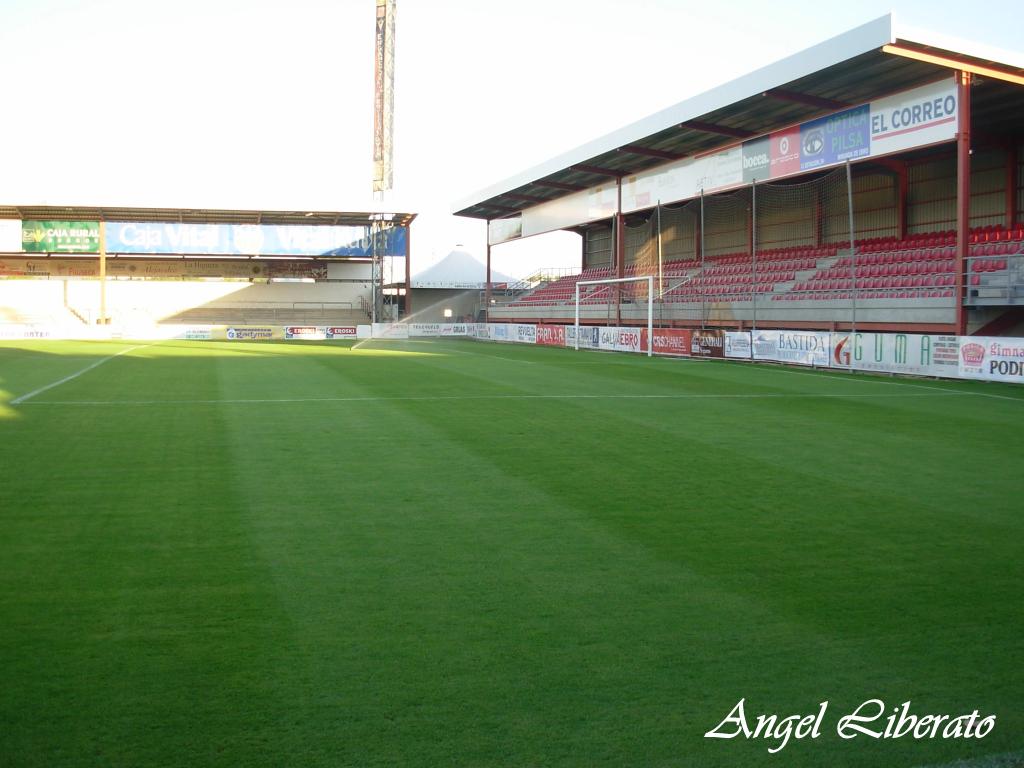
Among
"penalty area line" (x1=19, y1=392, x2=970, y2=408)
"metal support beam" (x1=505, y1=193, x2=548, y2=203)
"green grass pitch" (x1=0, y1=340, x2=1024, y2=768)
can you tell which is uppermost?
"metal support beam" (x1=505, y1=193, x2=548, y2=203)

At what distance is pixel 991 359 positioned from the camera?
2014 centimetres

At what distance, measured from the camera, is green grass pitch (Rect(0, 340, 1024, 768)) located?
3730 millimetres

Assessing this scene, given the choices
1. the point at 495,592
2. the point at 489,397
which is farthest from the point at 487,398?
the point at 495,592

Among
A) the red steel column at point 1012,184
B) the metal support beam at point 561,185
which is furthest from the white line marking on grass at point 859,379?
the metal support beam at point 561,185

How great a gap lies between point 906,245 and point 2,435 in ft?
85.1

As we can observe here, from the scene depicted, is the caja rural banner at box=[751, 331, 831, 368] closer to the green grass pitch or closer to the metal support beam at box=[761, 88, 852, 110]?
the metal support beam at box=[761, 88, 852, 110]

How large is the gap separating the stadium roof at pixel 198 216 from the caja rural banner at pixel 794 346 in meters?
29.6

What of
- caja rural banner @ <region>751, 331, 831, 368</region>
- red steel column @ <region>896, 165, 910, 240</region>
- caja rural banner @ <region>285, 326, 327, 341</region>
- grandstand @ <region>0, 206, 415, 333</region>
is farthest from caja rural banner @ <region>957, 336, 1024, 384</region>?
grandstand @ <region>0, 206, 415, 333</region>

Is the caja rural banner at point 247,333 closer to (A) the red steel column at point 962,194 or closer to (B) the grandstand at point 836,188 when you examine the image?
(B) the grandstand at point 836,188

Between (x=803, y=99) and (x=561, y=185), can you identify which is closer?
(x=803, y=99)

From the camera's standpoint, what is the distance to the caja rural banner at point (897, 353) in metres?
21.1

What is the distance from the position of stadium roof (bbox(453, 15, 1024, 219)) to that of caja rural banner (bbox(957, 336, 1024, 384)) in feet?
23.1

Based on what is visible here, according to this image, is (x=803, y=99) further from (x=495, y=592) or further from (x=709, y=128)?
(x=495, y=592)

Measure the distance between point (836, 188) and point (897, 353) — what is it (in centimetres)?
1289
